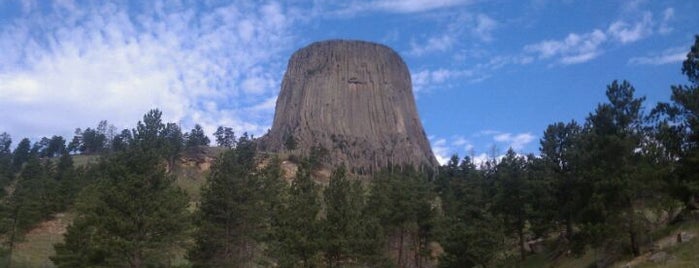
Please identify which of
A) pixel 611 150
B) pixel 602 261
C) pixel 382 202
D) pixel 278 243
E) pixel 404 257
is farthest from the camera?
pixel 404 257

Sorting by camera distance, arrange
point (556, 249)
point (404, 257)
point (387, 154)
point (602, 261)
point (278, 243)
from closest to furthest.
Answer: point (602, 261) < point (278, 243) < point (556, 249) < point (404, 257) < point (387, 154)

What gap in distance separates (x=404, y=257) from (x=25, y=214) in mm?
31940

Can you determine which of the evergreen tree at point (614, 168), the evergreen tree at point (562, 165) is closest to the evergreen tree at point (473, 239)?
the evergreen tree at point (562, 165)

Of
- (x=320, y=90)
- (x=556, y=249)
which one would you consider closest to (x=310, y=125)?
(x=320, y=90)

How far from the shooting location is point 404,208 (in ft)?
151

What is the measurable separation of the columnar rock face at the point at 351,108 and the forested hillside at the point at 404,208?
91.9 meters

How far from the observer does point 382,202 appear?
4738cm

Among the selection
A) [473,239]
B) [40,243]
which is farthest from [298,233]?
[40,243]

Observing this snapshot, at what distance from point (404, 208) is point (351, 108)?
107994 mm

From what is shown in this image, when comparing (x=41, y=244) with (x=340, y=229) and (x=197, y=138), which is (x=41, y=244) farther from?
(x=197, y=138)

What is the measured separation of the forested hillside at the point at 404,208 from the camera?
28094 millimetres

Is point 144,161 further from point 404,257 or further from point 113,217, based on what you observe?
point 404,257

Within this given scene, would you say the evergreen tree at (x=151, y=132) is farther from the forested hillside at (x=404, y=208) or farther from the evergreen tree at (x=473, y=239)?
the evergreen tree at (x=473, y=239)

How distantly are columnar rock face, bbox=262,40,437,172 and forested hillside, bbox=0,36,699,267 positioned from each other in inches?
3620
